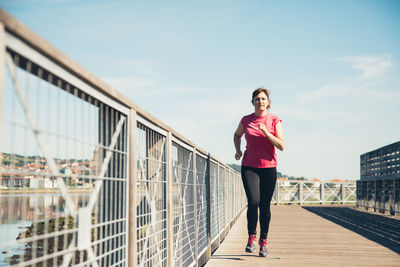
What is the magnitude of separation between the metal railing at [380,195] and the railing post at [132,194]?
1045 centimetres

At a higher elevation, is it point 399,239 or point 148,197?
point 148,197

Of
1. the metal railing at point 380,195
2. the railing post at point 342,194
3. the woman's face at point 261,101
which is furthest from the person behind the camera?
the railing post at point 342,194

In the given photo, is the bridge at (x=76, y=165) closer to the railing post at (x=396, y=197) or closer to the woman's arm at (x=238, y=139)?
the woman's arm at (x=238, y=139)

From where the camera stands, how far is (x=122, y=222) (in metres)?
2.22

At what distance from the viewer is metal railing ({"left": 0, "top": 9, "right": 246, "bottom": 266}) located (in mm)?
1291

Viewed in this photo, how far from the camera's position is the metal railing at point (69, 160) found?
50.8 inches

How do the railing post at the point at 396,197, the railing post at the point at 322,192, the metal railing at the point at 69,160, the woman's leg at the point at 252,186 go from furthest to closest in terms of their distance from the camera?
the railing post at the point at 322,192 < the railing post at the point at 396,197 < the woman's leg at the point at 252,186 < the metal railing at the point at 69,160

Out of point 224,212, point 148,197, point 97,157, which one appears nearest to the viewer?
point 97,157

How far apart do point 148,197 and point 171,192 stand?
0.53 metres

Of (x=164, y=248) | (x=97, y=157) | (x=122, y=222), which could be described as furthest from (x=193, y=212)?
(x=97, y=157)

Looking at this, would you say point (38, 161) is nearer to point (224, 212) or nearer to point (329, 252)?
point (329, 252)

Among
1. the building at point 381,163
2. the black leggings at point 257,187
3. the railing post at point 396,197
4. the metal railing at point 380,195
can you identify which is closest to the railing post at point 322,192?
the metal railing at point 380,195

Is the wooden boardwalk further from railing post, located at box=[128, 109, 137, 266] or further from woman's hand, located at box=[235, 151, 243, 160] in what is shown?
railing post, located at box=[128, 109, 137, 266]

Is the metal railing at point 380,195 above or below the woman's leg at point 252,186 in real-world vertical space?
below
